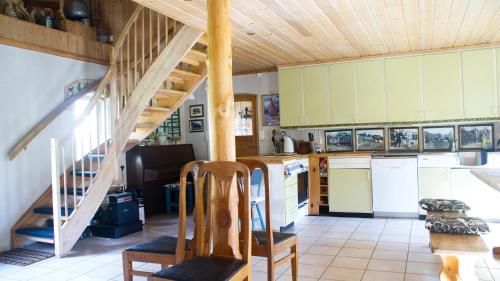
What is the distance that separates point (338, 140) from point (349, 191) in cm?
100

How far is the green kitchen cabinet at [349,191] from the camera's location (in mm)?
5715

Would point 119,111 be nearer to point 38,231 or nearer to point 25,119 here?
point 25,119

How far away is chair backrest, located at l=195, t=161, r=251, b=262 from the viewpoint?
2.32 metres

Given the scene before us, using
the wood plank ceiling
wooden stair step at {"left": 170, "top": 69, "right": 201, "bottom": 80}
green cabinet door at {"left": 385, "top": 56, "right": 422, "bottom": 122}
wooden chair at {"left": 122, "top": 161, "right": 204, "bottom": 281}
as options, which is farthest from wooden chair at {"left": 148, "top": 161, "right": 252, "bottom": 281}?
green cabinet door at {"left": 385, "top": 56, "right": 422, "bottom": 122}

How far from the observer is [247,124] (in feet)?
23.4

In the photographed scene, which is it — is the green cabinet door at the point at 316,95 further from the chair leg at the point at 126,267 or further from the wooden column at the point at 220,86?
the chair leg at the point at 126,267

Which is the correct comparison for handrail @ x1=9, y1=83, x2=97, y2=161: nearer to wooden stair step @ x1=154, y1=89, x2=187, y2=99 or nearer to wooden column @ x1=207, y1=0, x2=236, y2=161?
wooden stair step @ x1=154, y1=89, x2=187, y2=99

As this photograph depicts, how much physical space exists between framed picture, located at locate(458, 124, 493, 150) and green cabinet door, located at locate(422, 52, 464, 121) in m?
0.42

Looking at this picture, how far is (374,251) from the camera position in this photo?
4105 mm

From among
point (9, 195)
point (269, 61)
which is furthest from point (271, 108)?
point (9, 195)

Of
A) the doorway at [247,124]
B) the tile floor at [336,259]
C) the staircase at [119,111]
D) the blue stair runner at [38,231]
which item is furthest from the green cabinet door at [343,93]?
the blue stair runner at [38,231]

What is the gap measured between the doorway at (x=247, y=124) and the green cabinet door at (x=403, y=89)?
2348 mm

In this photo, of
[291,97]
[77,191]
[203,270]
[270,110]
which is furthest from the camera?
[270,110]

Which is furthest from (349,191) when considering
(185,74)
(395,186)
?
(185,74)
